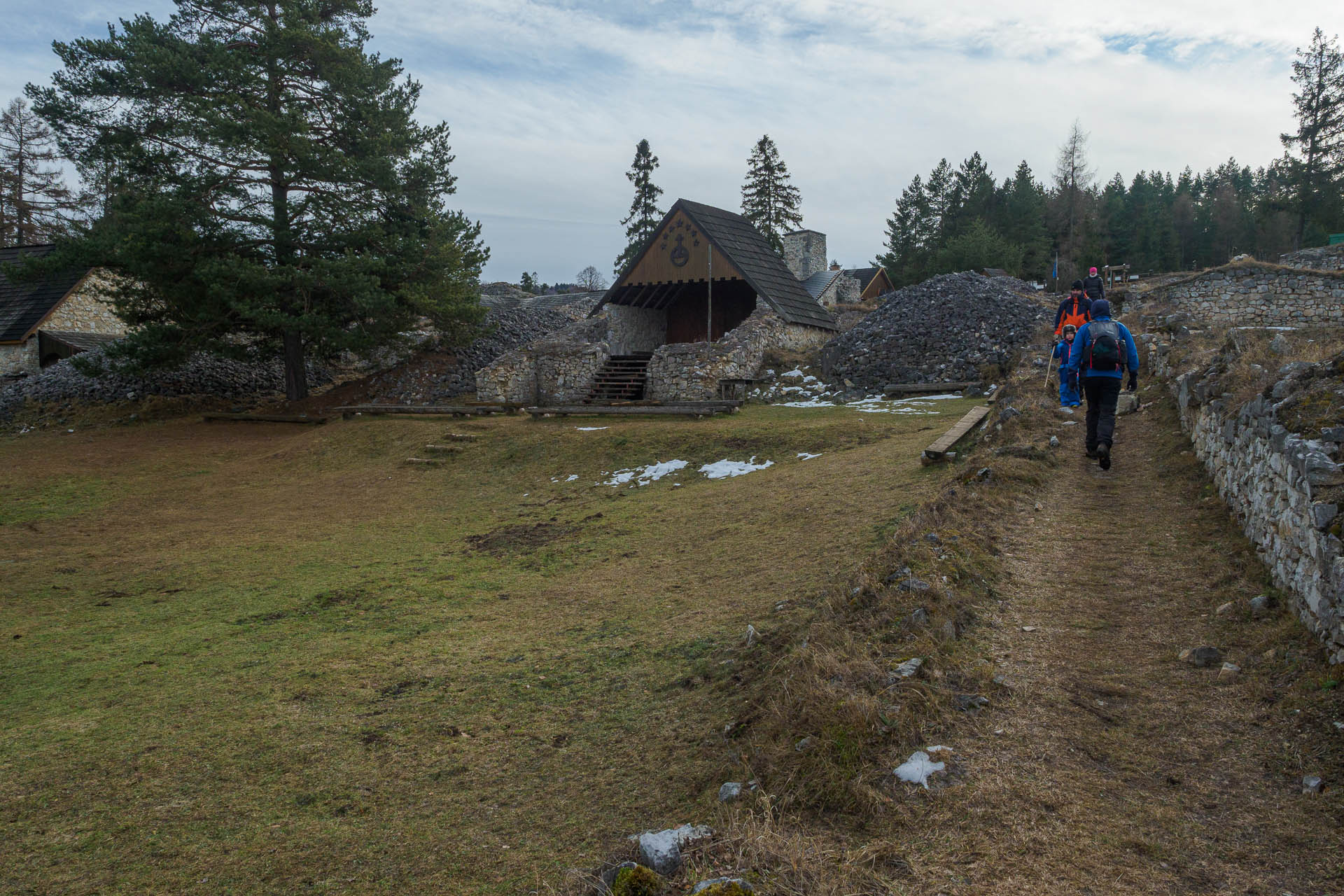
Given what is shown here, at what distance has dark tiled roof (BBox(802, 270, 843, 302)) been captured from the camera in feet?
140

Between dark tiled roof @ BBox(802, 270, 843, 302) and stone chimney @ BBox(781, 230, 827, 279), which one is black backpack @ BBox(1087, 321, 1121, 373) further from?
stone chimney @ BBox(781, 230, 827, 279)

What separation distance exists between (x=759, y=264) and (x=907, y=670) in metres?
23.0

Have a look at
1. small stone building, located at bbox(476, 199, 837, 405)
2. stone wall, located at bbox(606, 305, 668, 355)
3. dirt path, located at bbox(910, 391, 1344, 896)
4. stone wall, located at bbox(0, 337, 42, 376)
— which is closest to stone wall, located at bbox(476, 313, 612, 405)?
small stone building, located at bbox(476, 199, 837, 405)

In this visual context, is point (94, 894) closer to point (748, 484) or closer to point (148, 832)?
point (148, 832)

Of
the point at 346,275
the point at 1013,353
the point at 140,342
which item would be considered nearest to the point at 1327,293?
the point at 1013,353

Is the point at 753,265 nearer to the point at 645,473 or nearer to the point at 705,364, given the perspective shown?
the point at 705,364

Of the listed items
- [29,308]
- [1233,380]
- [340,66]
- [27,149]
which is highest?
[27,149]

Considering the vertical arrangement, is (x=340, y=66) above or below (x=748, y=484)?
above

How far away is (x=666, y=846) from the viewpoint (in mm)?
3053

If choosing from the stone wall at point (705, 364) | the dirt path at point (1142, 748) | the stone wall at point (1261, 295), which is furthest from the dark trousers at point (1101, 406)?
the stone wall at point (1261, 295)

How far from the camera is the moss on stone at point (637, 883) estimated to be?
285 centimetres

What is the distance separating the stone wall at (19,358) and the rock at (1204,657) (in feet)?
117

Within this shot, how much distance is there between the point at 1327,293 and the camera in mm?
22859

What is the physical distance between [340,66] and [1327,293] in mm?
29319
